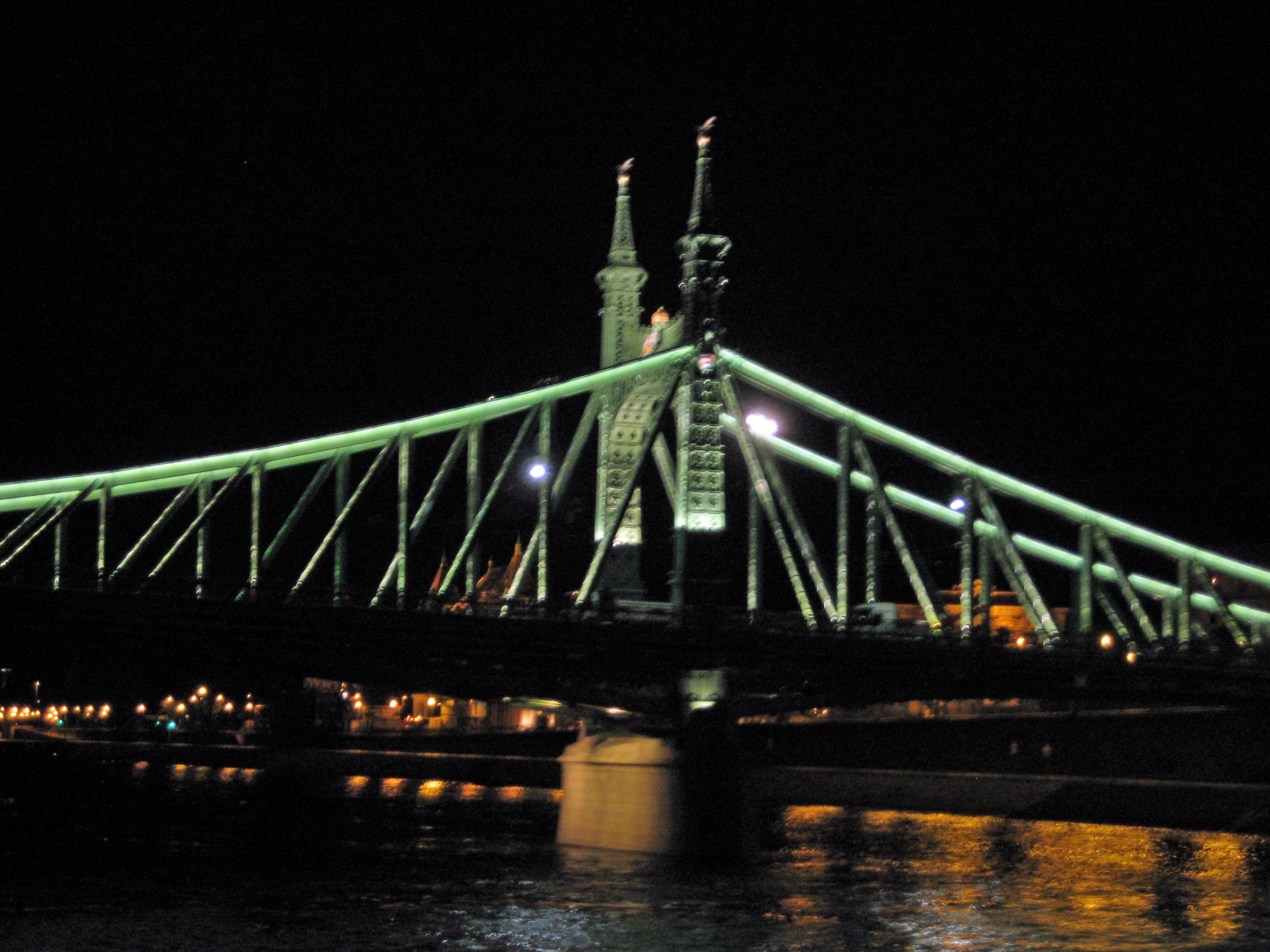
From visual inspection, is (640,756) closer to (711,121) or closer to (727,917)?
(727,917)

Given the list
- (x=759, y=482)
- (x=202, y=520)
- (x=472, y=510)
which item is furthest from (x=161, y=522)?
(x=759, y=482)

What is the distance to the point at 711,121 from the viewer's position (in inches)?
2367

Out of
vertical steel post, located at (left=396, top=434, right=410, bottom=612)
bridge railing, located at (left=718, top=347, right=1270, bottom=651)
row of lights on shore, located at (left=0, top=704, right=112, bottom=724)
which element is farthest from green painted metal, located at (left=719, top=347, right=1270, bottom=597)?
row of lights on shore, located at (left=0, top=704, right=112, bottom=724)

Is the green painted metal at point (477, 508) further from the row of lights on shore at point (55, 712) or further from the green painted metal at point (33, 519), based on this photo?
the row of lights on shore at point (55, 712)

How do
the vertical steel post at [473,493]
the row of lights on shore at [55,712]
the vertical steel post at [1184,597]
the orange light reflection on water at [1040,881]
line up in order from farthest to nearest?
the row of lights on shore at [55,712]
the vertical steel post at [1184,597]
the vertical steel post at [473,493]
the orange light reflection on water at [1040,881]

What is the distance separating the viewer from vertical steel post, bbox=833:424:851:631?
2114 inches

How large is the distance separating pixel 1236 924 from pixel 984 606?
1988 centimetres

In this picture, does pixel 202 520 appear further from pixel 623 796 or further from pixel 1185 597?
pixel 1185 597

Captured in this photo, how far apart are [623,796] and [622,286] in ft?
76.3

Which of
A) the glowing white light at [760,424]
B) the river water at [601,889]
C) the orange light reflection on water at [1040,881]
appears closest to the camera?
the river water at [601,889]

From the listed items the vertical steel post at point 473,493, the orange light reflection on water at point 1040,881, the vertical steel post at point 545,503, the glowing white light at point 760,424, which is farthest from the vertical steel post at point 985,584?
the vertical steel post at point 473,493

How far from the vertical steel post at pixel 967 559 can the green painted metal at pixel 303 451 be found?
1007 cm

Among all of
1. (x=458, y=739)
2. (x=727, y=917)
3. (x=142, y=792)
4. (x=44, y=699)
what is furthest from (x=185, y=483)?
(x=44, y=699)

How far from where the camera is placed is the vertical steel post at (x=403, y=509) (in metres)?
48.5
